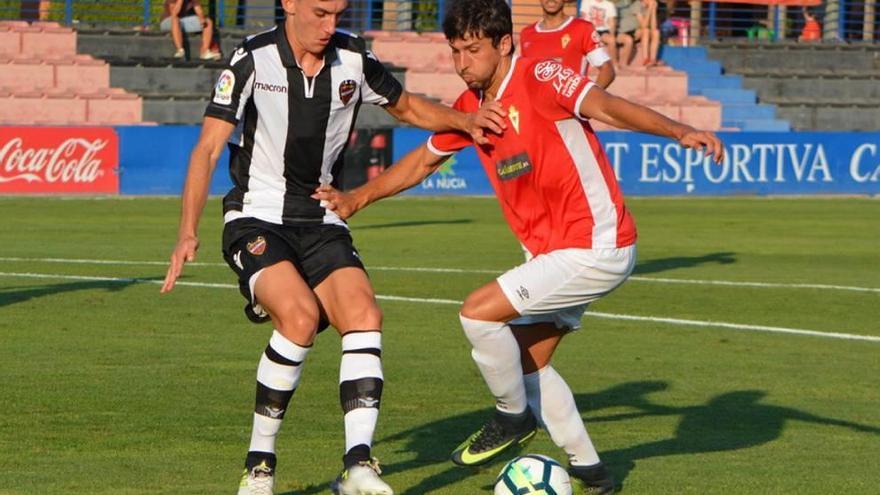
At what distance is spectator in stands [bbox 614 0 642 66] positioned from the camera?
33.6m

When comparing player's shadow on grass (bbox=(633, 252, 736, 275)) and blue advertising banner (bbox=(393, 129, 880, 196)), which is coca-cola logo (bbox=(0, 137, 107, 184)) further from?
player's shadow on grass (bbox=(633, 252, 736, 275))

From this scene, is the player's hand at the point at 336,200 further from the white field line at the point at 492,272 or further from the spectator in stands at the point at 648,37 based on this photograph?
the spectator in stands at the point at 648,37

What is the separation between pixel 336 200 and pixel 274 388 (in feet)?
2.75

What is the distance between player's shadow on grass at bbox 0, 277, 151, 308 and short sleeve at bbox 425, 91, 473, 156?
22.4 ft

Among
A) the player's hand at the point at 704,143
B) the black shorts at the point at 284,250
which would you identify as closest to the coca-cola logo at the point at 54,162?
the black shorts at the point at 284,250

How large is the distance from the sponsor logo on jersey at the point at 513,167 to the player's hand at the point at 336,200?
623mm

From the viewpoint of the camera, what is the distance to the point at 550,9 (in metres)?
12.7

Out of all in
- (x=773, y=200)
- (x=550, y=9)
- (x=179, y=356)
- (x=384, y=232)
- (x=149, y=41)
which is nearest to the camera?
(x=179, y=356)

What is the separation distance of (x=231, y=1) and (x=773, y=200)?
43.6ft

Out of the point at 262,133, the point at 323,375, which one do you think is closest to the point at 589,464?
the point at 262,133

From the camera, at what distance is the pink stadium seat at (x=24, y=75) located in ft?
98.8

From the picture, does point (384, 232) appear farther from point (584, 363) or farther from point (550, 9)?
point (584, 363)

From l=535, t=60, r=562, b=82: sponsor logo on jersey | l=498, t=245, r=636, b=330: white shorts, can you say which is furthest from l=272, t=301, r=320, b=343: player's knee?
l=535, t=60, r=562, b=82: sponsor logo on jersey

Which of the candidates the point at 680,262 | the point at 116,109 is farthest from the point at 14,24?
the point at 680,262
